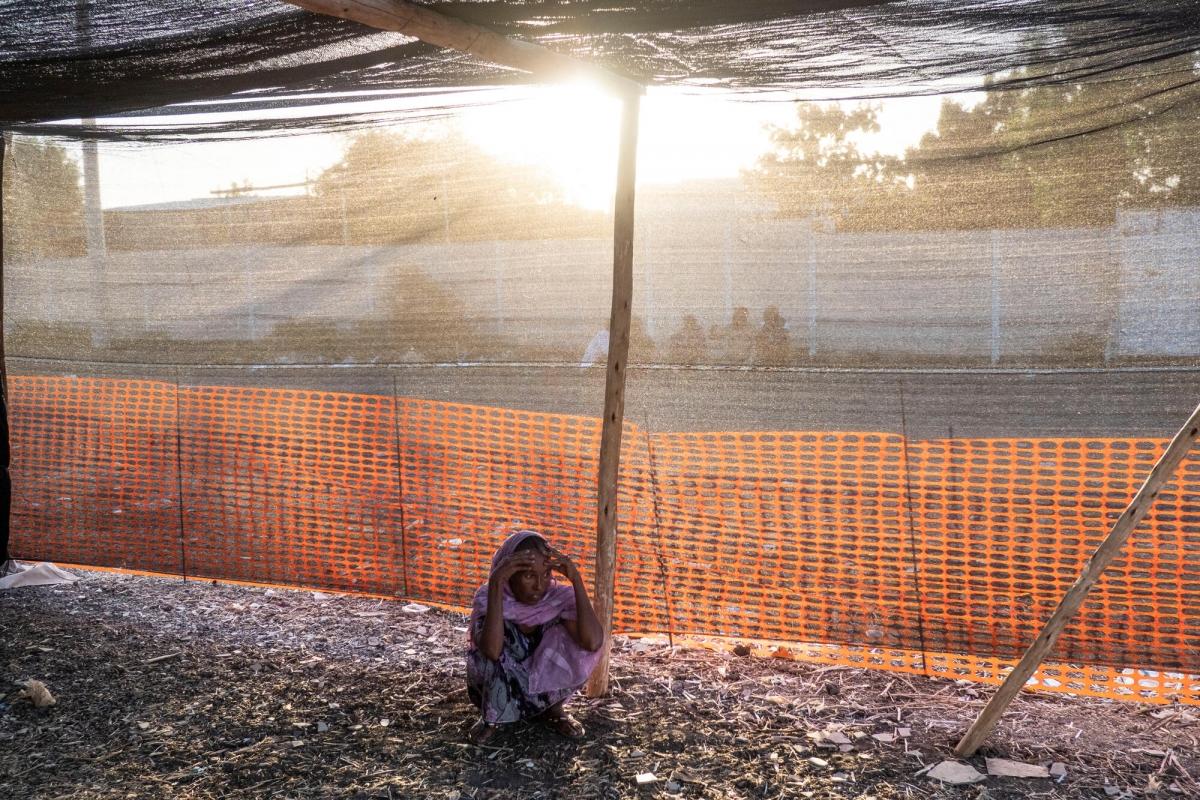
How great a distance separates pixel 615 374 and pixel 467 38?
1528 mm

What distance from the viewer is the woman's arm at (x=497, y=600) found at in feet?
12.4

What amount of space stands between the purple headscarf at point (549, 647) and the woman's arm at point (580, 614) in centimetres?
4

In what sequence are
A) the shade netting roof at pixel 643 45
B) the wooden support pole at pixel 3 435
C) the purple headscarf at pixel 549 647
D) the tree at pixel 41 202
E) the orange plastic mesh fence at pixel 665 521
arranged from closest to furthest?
1. the shade netting roof at pixel 643 45
2. the purple headscarf at pixel 549 647
3. the orange plastic mesh fence at pixel 665 521
4. the wooden support pole at pixel 3 435
5. the tree at pixel 41 202

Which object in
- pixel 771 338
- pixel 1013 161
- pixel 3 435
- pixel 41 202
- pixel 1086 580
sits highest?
pixel 41 202

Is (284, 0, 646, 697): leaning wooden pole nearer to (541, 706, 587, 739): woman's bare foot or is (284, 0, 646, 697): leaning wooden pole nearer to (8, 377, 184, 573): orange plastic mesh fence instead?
(541, 706, 587, 739): woman's bare foot

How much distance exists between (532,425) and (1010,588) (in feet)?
9.65

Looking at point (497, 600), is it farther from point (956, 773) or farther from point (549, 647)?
point (956, 773)

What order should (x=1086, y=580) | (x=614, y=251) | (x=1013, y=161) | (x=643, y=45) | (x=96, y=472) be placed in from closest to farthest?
1. (x=1086, y=580)
2. (x=643, y=45)
3. (x=1013, y=161)
4. (x=614, y=251)
5. (x=96, y=472)

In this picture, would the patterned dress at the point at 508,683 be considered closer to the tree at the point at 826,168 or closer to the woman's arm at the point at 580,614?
the woman's arm at the point at 580,614

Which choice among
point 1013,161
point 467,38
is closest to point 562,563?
point 467,38

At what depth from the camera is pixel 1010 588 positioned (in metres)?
4.79

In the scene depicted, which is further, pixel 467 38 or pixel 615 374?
pixel 615 374

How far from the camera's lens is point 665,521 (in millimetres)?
5457

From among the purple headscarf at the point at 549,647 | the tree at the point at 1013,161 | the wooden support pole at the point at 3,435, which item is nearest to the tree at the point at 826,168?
the tree at the point at 1013,161
